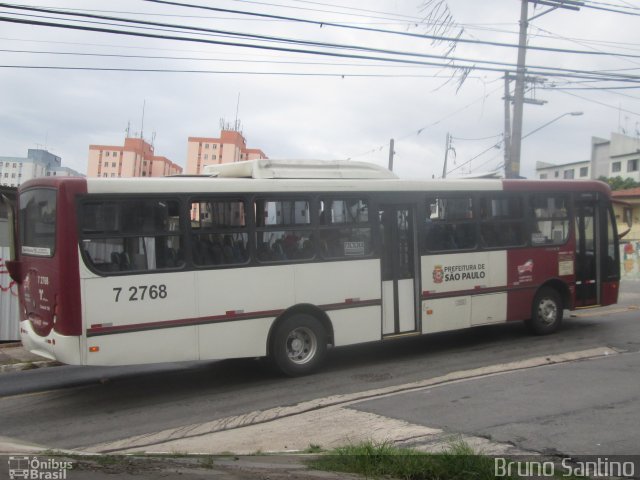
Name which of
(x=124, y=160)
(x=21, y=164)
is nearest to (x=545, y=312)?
(x=124, y=160)

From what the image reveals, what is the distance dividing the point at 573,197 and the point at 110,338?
358 inches

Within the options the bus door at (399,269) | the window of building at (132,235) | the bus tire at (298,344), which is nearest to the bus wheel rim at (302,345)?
the bus tire at (298,344)

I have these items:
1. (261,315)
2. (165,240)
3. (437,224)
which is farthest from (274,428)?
(437,224)

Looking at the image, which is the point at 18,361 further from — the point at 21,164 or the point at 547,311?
the point at 21,164

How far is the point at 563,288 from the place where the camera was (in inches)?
482

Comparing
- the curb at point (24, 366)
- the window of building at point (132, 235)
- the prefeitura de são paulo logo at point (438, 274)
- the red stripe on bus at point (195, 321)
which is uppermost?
the window of building at point (132, 235)

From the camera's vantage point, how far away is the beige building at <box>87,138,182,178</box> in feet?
52.2

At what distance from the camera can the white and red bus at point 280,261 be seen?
7625mm

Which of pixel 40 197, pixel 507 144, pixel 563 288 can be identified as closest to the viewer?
pixel 40 197

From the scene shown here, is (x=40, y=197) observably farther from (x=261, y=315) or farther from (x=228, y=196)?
(x=261, y=315)

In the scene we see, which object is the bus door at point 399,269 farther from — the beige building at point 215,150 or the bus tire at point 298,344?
the beige building at point 215,150

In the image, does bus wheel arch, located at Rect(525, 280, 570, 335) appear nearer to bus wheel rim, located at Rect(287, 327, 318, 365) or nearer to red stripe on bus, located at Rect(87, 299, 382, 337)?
red stripe on bus, located at Rect(87, 299, 382, 337)

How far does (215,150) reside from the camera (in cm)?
1708

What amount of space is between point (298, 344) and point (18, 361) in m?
5.34
